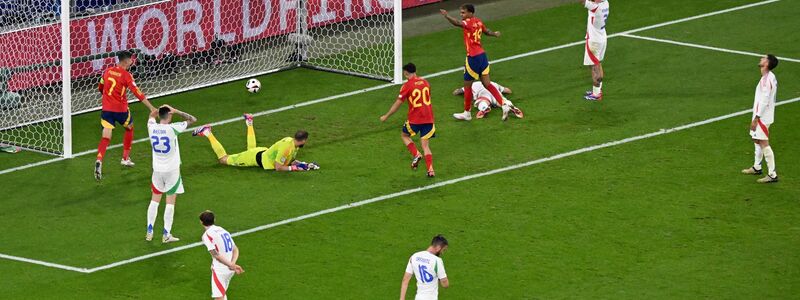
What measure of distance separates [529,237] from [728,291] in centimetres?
304

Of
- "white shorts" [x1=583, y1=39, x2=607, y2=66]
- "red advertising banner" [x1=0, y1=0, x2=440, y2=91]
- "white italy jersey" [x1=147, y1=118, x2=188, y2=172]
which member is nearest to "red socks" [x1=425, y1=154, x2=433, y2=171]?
"white italy jersey" [x1=147, y1=118, x2=188, y2=172]

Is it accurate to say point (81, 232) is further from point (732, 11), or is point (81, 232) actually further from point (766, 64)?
point (732, 11)

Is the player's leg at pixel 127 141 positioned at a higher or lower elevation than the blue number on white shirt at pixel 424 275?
lower

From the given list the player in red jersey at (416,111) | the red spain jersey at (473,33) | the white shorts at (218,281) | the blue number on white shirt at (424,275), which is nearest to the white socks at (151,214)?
the white shorts at (218,281)

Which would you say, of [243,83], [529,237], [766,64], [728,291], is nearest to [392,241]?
[529,237]

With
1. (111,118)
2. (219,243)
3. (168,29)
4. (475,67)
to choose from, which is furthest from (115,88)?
(219,243)

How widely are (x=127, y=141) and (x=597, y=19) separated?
8153 mm

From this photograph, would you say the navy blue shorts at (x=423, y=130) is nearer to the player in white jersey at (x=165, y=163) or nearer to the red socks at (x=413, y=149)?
the red socks at (x=413, y=149)

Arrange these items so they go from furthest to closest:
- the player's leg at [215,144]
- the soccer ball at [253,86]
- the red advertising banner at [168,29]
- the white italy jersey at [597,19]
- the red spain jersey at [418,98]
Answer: the soccer ball at [253,86] → the white italy jersey at [597,19] → the red advertising banner at [168,29] → the player's leg at [215,144] → the red spain jersey at [418,98]

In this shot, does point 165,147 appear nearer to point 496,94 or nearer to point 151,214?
point 151,214

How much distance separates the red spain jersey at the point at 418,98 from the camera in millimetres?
22938

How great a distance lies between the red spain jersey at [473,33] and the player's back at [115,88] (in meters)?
5.59

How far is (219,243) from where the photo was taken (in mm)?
18266

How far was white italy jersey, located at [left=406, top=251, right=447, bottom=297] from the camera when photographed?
1736 centimetres
